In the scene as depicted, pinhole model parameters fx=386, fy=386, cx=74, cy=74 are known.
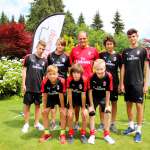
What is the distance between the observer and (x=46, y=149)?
277 inches

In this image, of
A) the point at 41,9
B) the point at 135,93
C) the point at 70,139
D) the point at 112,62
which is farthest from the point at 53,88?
the point at 41,9

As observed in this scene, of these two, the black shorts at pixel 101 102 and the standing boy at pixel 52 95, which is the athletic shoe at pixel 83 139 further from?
the black shorts at pixel 101 102

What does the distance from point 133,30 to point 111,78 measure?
108cm

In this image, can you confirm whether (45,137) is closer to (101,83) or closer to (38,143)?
(38,143)

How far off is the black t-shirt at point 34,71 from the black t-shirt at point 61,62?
0.57 ft

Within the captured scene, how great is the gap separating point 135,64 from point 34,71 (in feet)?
7.14

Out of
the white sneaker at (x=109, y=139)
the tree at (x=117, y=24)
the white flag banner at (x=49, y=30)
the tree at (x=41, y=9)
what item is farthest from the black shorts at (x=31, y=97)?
the tree at (x=117, y=24)

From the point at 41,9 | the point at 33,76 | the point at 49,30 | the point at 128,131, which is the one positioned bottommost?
the point at 128,131

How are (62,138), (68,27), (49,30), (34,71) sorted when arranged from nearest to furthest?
(62,138) → (34,71) → (49,30) → (68,27)

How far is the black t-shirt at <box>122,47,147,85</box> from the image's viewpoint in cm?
773

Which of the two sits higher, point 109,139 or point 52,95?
point 52,95

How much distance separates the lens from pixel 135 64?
305 inches

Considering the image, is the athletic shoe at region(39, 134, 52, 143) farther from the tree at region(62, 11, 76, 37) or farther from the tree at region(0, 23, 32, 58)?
the tree at region(62, 11, 76, 37)

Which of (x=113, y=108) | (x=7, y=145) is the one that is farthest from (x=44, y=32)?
(x=7, y=145)
